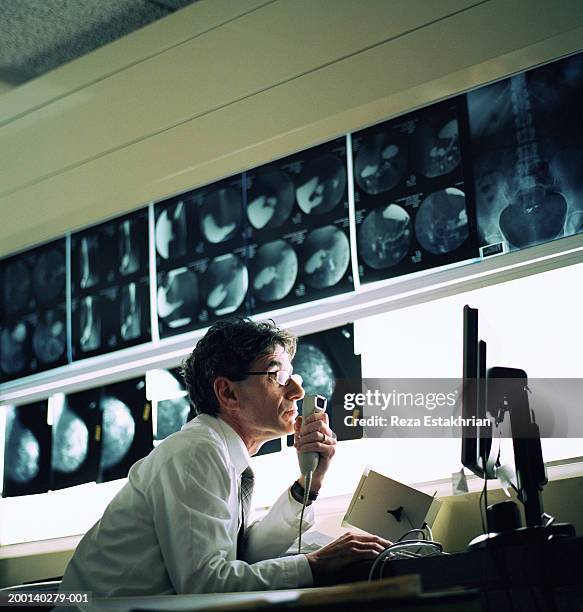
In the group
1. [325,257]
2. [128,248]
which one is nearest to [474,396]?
[325,257]

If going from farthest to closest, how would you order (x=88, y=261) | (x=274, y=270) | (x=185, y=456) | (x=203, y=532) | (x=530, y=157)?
1. (x=88, y=261)
2. (x=274, y=270)
3. (x=530, y=157)
4. (x=185, y=456)
5. (x=203, y=532)

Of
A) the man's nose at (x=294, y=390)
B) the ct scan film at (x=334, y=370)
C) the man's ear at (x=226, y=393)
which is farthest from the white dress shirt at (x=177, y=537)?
the ct scan film at (x=334, y=370)

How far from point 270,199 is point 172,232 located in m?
0.49

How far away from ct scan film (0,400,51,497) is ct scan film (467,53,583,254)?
2079 mm

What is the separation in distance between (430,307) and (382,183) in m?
0.46

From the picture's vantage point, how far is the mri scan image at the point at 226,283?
3184mm

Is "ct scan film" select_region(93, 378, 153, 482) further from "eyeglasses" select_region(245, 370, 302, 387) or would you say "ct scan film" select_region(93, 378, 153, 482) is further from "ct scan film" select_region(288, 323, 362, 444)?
"eyeglasses" select_region(245, 370, 302, 387)

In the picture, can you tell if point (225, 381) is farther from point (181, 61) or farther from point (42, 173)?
point (42, 173)

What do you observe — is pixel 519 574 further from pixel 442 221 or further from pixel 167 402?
pixel 167 402

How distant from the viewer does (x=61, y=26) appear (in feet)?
10.6

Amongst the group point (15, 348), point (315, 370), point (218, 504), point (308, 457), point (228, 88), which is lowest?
point (218, 504)

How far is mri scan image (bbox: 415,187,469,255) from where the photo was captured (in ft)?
8.73

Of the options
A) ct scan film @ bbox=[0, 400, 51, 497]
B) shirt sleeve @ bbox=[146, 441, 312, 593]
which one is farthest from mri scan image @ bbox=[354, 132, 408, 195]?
ct scan film @ bbox=[0, 400, 51, 497]

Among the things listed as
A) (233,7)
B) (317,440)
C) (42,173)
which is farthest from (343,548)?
(42,173)
